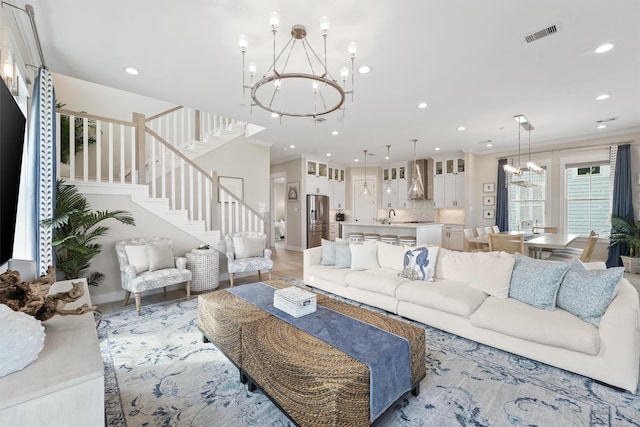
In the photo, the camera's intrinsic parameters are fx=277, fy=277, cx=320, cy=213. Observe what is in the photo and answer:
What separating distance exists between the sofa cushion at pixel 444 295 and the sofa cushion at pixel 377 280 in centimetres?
10

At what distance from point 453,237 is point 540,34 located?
5.96 metres

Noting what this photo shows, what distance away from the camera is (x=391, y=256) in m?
3.79

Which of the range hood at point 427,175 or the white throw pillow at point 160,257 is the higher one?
the range hood at point 427,175

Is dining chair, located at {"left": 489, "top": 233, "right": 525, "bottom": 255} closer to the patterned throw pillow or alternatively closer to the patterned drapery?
the patterned throw pillow

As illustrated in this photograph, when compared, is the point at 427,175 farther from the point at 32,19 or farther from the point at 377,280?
the point at 32,19

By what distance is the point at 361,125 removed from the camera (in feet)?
17.3

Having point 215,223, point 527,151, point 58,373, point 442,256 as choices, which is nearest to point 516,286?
point 442,256

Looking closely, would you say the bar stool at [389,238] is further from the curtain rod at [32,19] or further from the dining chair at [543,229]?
the curtain rod at [32,19]

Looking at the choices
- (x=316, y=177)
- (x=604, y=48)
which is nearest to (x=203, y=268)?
(x=316, y=177)

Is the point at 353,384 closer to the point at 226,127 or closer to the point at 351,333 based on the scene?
the point at 351,333

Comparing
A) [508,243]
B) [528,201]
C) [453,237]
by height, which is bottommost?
[453,237]

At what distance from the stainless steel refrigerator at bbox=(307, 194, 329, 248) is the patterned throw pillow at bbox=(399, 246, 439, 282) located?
4.95m

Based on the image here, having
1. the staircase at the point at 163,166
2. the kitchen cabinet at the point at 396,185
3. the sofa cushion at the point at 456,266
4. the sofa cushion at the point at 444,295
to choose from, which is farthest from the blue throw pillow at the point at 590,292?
the kitchen cabinet at the point at 396,185

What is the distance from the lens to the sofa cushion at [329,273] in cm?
372
